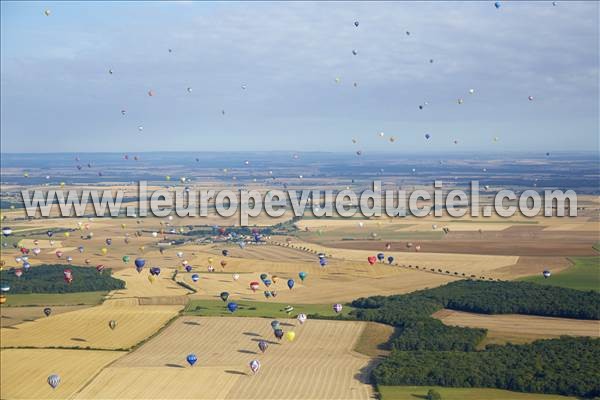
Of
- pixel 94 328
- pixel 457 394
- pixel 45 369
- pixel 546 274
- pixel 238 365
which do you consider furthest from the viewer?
pixel 546 274

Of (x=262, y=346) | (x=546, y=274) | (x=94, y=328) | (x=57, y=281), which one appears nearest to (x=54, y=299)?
(x=57, y=281)

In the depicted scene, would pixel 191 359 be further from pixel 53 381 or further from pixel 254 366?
pixel 53 381

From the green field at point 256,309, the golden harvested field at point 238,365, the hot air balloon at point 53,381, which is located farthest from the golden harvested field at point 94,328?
the hot air balloon at point 53,381

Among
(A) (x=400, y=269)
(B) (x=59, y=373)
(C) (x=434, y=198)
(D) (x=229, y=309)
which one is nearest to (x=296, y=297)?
(D) (x=229, y=309)

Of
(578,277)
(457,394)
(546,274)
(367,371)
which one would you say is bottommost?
(457,394)

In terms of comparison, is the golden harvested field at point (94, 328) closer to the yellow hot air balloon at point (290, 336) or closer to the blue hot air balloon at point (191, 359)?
the blue hot air balloon at point (191, 359)

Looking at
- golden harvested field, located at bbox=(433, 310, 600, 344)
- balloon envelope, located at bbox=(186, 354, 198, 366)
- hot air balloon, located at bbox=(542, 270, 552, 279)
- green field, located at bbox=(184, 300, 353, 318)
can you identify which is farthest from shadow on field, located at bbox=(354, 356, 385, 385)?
hot air balloon, located at bbox=(542, 270, 552, 279)

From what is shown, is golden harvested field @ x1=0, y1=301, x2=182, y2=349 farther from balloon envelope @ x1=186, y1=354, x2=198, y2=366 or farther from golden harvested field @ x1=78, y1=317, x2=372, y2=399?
balloon envelope @ x1=186, y1=354, x2=198, y2=366
